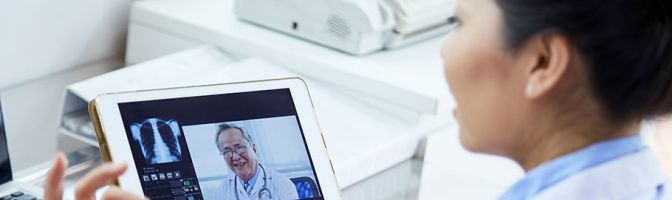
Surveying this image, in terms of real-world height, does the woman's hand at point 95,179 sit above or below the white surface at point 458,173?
above

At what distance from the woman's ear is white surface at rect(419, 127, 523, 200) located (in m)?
0.60

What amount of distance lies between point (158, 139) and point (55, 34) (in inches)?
29.8

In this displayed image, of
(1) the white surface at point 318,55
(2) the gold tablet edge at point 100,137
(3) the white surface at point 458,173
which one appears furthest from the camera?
(1) the white surface at point 318,55

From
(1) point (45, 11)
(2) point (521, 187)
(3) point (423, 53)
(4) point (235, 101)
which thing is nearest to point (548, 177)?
(2) point (521, 187)

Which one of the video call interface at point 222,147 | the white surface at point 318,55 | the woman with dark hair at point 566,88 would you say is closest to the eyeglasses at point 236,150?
the video call interface at point 222,147

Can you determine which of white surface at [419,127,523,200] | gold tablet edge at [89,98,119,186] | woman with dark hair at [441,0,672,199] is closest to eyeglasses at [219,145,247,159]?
gold tablet edge at [89,98,119,186]

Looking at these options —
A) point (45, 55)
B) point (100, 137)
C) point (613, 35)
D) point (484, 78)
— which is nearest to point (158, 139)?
point (100, 137)

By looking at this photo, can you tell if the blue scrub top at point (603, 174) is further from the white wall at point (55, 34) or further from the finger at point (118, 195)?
the white wall at point (55, 34)

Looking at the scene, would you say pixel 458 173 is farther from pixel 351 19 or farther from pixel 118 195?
pixel 118 195

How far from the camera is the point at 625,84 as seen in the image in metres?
0.76

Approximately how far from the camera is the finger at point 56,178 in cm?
82

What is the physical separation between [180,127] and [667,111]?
43 cm

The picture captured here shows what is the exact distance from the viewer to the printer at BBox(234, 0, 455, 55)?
1.61 metres

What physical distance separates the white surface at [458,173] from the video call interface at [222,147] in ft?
1.24
